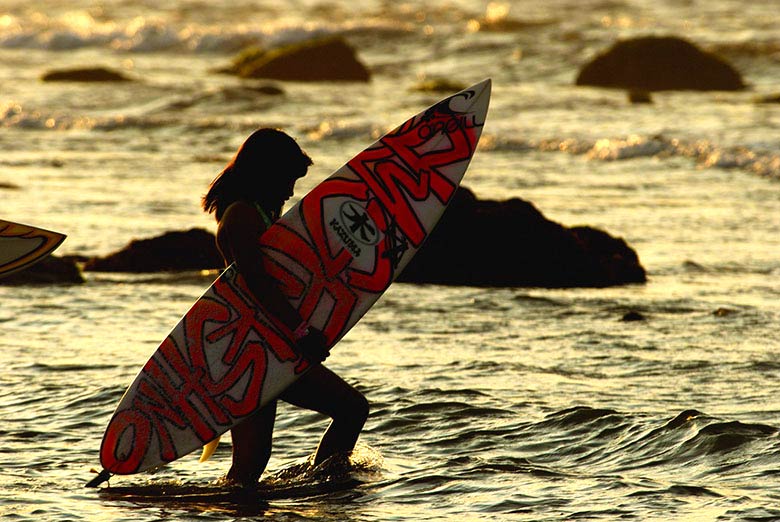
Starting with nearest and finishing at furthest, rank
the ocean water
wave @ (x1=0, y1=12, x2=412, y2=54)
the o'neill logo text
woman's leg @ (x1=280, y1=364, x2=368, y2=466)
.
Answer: woman's leg @ (x1=280, y1=364, x2=368, y2=466) < the ocean water < the o'neill logo text < wave @ (x1=0, y1=12, x2=412, y2=54)

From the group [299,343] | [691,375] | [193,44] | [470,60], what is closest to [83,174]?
[691,375]

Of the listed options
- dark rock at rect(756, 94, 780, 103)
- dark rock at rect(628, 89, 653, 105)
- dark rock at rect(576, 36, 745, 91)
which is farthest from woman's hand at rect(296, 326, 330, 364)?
dark rock at rect(576, 36, 745, 91)

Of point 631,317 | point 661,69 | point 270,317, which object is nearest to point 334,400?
point 270,317

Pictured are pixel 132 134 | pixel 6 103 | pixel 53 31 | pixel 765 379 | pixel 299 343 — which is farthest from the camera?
pixel 53 31

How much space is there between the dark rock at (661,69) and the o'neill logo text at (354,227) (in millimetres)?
21173

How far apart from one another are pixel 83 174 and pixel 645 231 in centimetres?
697

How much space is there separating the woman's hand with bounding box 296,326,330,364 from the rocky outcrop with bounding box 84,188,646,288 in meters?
4.86

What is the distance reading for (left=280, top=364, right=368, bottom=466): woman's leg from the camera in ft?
18.1

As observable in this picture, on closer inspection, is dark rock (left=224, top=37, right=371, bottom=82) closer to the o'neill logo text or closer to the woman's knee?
the o'neill logo text

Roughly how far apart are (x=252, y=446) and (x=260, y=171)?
114 centimetres

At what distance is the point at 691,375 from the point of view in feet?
24.5

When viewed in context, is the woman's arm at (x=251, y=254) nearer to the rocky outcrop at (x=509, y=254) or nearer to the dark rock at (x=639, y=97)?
the rocky outcrop at (x=509, y=254)

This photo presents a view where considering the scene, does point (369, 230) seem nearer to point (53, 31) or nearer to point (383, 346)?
point (383, 346)

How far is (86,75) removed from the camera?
28.5 meters
